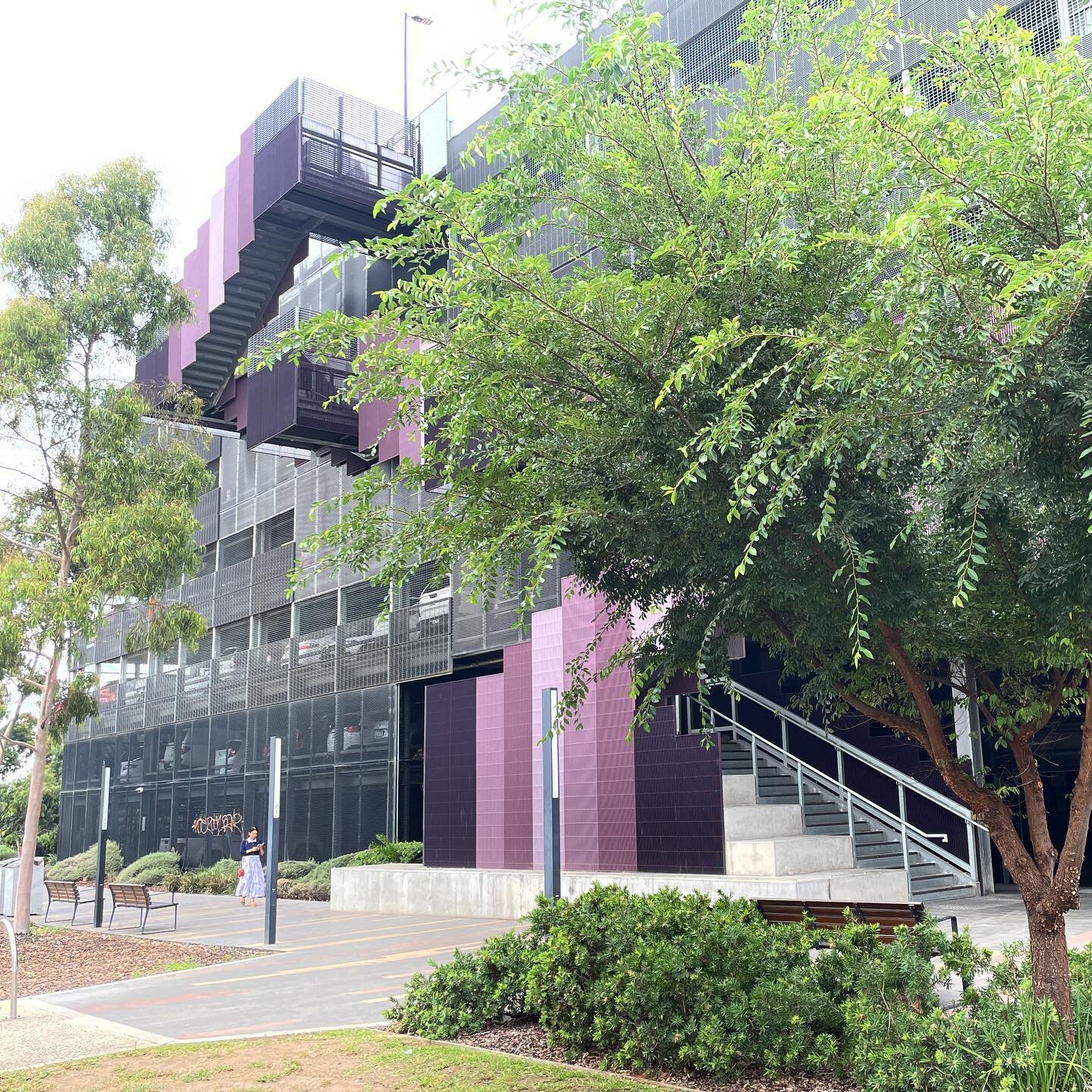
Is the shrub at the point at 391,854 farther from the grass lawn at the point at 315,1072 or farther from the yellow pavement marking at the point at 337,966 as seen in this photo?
the grass lawn at the point at 315,1072

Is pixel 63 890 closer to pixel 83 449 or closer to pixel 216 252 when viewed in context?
pixel 83 449

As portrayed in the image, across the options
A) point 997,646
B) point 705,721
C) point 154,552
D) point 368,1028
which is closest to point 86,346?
point 154,552

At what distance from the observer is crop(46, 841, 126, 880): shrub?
33.6 meters

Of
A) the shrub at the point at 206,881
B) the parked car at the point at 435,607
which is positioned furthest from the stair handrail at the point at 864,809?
the shrub at the point at 206,881

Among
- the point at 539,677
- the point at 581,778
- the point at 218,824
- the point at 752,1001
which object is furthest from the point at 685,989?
the point at 218,824

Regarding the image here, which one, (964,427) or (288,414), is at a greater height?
(288,414)

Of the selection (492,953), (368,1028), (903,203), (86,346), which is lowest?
(368,1028)

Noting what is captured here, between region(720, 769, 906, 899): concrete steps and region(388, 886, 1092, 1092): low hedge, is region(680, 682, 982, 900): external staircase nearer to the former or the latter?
region(720, 769, 906, 899): concrete steps

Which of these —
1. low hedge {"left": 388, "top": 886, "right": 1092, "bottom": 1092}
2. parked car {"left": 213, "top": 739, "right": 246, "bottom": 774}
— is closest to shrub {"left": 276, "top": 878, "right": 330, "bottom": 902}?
parked car {"left": 213, "top": 739, "right": 246, "bottom": 774}

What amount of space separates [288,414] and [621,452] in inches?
751

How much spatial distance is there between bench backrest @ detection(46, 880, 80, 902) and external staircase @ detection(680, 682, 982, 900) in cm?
1226

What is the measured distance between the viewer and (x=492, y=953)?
9031mm

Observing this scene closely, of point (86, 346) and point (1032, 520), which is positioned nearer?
point (1032, 520)

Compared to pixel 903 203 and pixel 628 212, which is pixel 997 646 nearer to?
pixel 903 203
